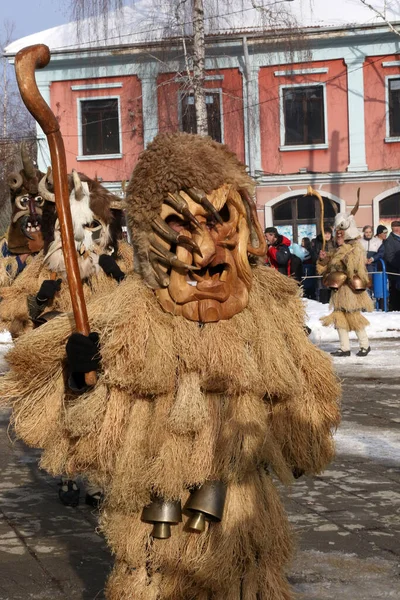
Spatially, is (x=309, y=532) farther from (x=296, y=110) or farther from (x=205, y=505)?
(x=296, y=110)

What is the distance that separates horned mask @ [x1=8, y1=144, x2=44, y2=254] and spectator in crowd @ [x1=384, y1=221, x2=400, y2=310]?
1072cm

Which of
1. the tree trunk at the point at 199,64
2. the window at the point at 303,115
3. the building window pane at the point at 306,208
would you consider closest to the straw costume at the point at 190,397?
the tree trunk at the point at 199,64

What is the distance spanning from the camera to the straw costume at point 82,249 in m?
7.01

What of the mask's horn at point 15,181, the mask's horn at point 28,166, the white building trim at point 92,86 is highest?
the white building trim at point 92,86

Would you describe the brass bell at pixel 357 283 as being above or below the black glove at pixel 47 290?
below

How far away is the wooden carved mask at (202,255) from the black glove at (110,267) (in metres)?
2.93

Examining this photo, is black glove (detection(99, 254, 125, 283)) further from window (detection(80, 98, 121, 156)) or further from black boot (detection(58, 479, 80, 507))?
window (detection(80, 98, 121, 156))

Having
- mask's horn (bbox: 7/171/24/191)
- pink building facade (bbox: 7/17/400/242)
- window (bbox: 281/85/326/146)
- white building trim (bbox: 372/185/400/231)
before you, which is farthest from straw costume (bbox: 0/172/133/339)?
window (bbox: 281/85/326/146)

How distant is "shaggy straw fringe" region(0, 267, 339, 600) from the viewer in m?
3.73

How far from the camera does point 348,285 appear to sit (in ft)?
45.3

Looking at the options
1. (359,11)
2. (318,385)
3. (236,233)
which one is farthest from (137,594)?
(359,11)

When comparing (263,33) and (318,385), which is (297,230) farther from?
(318,385)

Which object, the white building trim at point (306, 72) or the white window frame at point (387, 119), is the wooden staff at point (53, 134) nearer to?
the white building trim at point (306, 72)

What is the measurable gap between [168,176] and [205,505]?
3.95 feet
